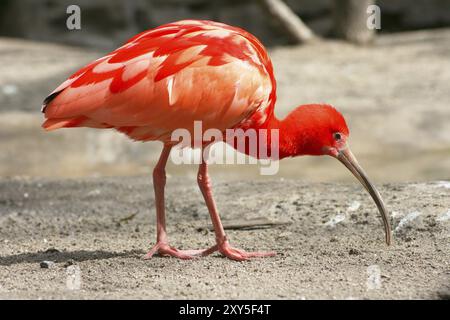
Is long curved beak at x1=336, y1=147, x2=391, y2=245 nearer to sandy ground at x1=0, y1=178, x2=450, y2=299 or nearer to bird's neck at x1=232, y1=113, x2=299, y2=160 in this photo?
sandy ground at x1=0, y1=178, x2=450, y2=299

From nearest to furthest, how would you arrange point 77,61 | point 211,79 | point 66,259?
1. point 211,79
2. point 66,259
3. point 77,61

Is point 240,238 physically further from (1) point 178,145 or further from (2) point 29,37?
(2) point 29,37

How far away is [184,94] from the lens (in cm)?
446

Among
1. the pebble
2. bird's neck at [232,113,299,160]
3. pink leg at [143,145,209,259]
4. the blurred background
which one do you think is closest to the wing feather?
bird's neck at [232,113,299,160]

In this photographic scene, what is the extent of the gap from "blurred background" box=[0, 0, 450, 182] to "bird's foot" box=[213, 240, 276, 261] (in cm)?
310

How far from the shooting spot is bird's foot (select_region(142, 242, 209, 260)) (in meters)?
4.79

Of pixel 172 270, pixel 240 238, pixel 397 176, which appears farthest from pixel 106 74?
pixel 397 176

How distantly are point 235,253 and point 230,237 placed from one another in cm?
64

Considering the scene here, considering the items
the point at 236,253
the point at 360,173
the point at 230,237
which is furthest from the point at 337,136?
the point at 230,237

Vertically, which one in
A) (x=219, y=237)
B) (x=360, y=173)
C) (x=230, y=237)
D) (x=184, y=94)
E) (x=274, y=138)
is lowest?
(x=230, y=237)

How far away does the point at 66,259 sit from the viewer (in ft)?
15.8

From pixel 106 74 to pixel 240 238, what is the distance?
135cm

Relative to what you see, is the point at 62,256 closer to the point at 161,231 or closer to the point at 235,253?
the point at 161,231

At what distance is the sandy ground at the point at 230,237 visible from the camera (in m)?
4.15
